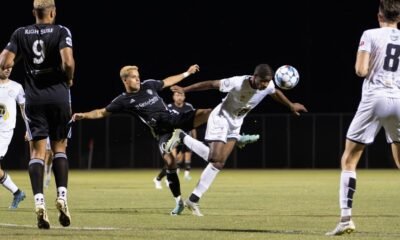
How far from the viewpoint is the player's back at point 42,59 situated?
9266 mm

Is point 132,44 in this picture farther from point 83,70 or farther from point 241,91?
point 241,91

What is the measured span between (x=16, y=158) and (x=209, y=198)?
22.6 meters

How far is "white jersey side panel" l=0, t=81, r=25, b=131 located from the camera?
13867 millimetres

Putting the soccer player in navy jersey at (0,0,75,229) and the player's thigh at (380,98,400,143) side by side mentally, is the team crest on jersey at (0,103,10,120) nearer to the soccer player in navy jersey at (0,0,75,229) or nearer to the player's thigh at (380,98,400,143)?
the soccer player in navy jersey at (0,0,75,229)

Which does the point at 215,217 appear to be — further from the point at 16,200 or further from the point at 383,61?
the point at 383,61

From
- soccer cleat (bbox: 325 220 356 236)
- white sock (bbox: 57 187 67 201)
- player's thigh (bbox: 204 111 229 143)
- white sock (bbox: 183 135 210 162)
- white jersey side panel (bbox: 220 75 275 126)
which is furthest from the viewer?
white sock (bbox: 183 135 210 162)

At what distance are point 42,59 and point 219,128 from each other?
3618 mm

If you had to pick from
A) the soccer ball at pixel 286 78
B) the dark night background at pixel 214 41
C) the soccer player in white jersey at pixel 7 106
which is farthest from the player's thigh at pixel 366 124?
the dark night background at pixel 214 41

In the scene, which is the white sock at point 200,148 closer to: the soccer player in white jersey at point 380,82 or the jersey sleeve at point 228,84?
the jersey sleeve at point 228,84

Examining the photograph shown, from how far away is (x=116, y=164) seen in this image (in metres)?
37.9

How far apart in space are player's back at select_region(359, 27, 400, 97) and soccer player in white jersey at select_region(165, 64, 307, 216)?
3092 millimetres

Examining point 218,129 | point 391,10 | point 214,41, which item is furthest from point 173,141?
point 214,41

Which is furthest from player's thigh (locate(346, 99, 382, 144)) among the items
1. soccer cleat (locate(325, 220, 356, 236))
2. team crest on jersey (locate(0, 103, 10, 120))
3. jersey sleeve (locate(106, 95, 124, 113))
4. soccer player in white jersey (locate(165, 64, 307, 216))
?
team crest on jersey (locate(0, 103, 10, 120))

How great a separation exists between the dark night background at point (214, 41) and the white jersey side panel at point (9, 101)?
1028 inches
